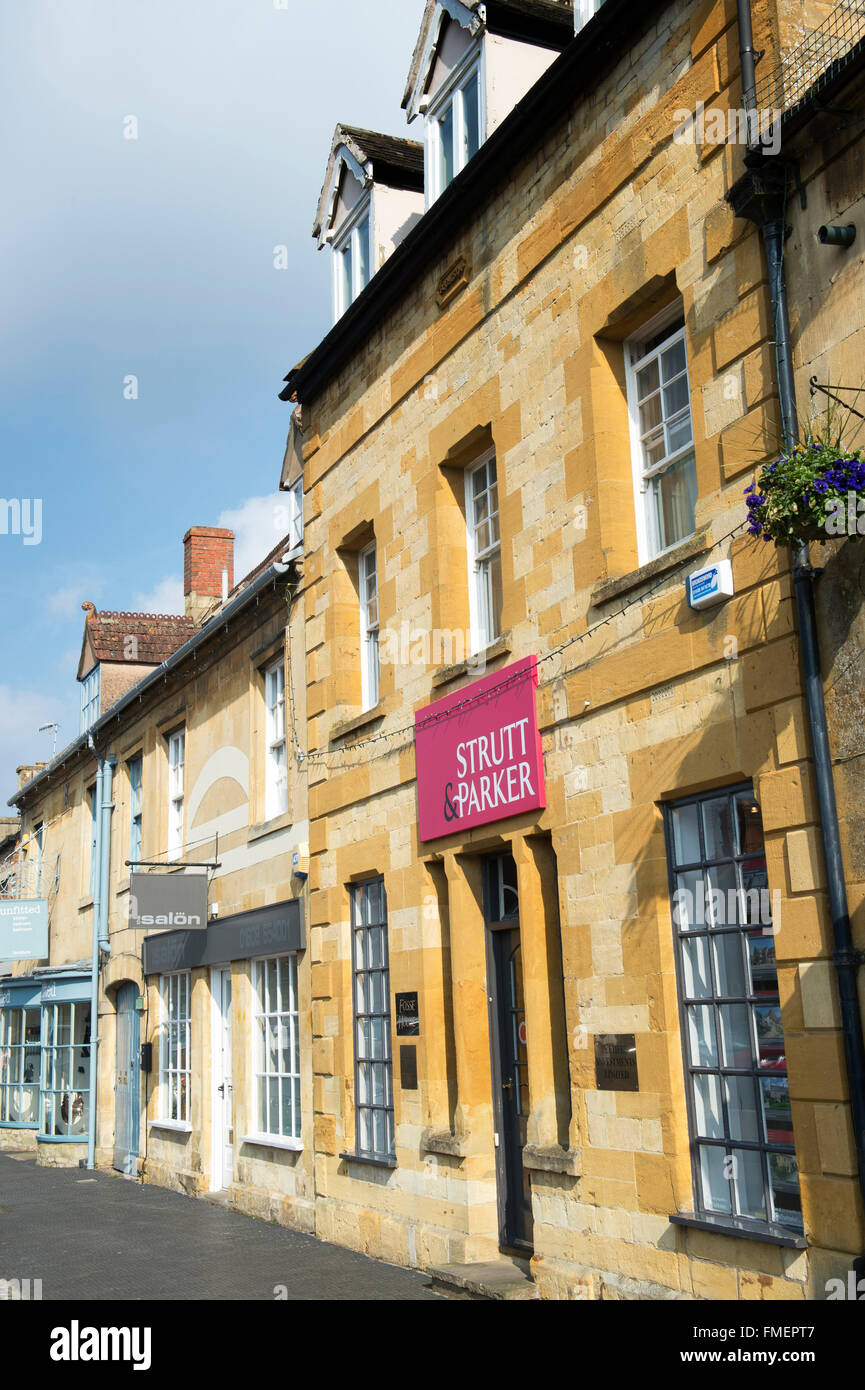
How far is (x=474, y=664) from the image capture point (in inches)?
384

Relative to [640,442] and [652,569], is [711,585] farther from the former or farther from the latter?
[640,442]

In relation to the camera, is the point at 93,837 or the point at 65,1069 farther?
the point at 93,837

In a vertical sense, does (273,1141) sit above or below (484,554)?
below

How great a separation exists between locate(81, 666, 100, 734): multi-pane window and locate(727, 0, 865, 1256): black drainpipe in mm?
17321

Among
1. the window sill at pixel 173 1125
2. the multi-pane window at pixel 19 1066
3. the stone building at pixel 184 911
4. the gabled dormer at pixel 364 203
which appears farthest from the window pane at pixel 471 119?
the multi-pane window at pixel 19 1066

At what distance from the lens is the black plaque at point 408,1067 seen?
10.5 metres

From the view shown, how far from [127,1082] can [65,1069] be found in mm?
2607

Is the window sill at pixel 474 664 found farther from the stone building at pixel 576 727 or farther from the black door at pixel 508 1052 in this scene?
the black door at pixel 508 1052

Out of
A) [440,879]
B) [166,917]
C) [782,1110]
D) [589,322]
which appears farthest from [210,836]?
[782,1110]

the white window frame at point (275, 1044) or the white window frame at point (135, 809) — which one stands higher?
the white window frame at point (135, 809)

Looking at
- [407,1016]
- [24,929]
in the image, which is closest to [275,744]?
[407,1016]

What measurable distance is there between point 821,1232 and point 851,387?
400 cm

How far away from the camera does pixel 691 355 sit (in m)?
7.58

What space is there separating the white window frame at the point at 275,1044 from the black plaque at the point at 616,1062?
5.77 metres
